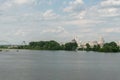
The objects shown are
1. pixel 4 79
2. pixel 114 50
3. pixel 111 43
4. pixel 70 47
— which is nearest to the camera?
pixel 4 79

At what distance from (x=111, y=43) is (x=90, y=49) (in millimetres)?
13131

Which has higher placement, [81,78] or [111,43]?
[111,43]

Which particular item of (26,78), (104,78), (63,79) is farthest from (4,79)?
(104,78)

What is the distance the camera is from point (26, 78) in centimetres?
3631

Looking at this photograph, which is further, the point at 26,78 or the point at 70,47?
the point at 70,47

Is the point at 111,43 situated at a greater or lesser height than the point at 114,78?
greater

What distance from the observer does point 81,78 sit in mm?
37094

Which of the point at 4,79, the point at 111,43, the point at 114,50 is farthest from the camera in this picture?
the point at 111,43

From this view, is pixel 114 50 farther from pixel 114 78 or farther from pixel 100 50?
pixel 114 78

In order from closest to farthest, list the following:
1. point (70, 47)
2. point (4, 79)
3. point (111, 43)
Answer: point (4, 79)
point (111, 43)
point (70, 47)

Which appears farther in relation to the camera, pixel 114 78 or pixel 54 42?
pixel 54 42

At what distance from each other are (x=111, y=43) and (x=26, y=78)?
129 meters

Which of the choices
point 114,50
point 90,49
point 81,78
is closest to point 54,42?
point 90,49

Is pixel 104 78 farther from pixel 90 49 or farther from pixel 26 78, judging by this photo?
pixel 90 49
